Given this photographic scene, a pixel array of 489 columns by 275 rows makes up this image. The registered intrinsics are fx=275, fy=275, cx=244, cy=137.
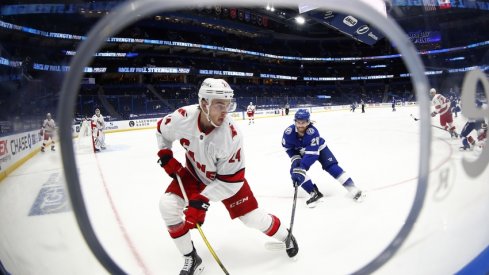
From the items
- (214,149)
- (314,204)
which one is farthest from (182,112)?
(314,204)

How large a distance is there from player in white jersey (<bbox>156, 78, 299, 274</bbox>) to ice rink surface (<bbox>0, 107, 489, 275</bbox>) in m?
0.12

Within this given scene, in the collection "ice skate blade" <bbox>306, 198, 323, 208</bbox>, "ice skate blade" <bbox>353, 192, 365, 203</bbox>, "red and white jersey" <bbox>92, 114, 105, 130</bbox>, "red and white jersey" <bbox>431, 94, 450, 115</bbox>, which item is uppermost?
"red and white jersey" <bbox>431, 94, 450, 115</bbox>

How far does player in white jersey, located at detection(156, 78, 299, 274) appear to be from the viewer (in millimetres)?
1011

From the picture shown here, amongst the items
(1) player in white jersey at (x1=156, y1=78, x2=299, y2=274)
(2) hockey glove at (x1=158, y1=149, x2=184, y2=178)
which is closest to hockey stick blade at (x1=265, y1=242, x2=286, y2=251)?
(1) player in white jersey at (x1=156, y1=78, x2=299, y2=274)

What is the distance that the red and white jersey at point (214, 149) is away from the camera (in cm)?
101

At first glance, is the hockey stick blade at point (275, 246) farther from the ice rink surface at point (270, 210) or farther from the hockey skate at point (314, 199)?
the hockey skate at point (314, 199)

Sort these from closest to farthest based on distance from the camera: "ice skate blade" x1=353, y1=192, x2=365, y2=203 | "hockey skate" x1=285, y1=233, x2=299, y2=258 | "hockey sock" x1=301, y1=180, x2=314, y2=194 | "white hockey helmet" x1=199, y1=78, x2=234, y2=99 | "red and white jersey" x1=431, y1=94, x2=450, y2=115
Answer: "red and white jersey" x1=431, y1=94, x2=450, y2=115 → "white hockey helmet" x1=199, y1=78, x2=234, y2=99 → "hockey skate" x1=285, y1=233, x2=299, y2=258 → "ice skate blade" x1=353, y1=192, x2=365, y2=203 → "hockey sock" x1=301, y1=180, x2=314, y2=194

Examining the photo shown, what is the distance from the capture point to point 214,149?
3.34 feet

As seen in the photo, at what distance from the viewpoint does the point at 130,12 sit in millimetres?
377

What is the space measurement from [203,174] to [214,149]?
0.56ft

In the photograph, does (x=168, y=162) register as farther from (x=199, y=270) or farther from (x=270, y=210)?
(x=270, y=210)

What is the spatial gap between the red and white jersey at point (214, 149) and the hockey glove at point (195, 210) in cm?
3

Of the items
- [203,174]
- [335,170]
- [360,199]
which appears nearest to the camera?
[203,174]

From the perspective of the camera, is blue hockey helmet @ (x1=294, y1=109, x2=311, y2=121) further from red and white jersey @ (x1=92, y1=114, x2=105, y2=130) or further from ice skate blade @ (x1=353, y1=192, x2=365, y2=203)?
red and white jersey @ (x1=92, y1=114, x2=105, y2=130)
